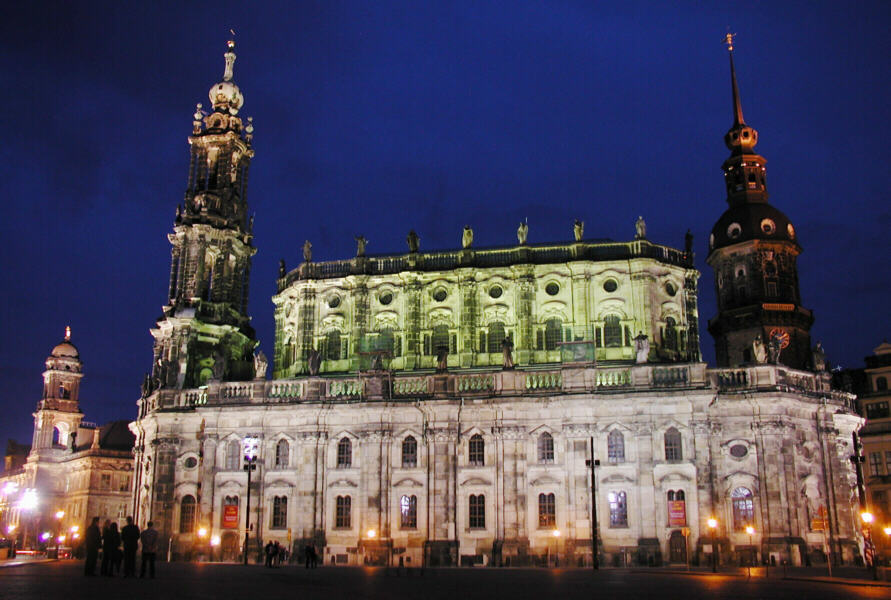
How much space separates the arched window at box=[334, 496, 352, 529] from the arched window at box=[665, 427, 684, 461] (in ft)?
61.5

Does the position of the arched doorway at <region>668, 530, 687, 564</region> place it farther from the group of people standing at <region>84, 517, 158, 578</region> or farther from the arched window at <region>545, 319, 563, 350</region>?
the group of people standing at <region>84, 517, 158, 578</region>

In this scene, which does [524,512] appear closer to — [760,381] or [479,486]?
[479,486]

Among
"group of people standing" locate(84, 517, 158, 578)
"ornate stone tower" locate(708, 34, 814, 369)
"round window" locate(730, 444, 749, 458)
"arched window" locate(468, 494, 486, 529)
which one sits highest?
"ornate stone tower" locate(708, 34, 814, 369)

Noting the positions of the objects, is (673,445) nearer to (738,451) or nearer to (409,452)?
(738,451)

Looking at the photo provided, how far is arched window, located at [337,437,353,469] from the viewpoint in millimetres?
52844

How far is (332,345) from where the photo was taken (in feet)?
201

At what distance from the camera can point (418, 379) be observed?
174ft

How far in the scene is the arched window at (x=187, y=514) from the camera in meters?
54.4

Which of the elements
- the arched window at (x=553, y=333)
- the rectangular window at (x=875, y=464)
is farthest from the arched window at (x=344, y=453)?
the rectangular window at (x=875, y=464)

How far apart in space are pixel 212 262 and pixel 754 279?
132ft

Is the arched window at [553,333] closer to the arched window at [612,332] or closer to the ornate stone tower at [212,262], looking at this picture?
the arched window at [612,332]

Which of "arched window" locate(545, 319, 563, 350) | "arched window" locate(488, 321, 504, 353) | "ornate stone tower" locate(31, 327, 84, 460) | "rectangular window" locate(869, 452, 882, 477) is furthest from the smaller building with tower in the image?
"rectangular window" locate(869, 452, 882, 477)

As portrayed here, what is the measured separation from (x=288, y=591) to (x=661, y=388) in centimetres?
3124

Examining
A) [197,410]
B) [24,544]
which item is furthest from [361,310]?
[24,544]
